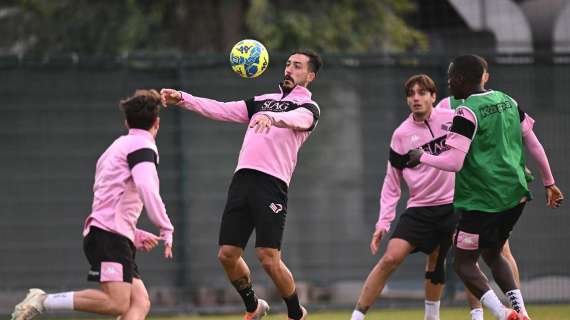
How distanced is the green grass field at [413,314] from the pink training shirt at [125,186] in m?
4.19

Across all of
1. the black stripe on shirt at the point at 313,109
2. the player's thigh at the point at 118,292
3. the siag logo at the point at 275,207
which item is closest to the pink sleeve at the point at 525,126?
the black stripe on shirt at the point at 313,109

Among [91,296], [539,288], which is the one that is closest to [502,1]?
[539,288]

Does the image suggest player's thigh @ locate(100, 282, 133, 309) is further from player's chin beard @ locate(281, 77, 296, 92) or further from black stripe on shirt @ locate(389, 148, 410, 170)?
black stripe on shirt @ locate(389, 148, 410, 170)

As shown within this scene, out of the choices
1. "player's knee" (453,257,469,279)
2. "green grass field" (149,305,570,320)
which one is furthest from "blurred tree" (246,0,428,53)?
"player's knee" (453,257,469,279)

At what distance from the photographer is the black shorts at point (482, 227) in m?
8.74

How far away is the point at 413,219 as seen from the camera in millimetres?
9789

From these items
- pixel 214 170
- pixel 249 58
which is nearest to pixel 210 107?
pixel 249 58

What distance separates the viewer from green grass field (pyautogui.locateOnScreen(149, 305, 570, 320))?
469 inches

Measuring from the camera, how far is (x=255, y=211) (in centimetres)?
948

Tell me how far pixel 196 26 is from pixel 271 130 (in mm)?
7502

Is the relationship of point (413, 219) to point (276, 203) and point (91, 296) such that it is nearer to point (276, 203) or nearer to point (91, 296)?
point (276, 203)

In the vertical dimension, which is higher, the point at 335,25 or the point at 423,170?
the point at 335,25

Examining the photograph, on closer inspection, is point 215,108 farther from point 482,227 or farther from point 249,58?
point 482,227

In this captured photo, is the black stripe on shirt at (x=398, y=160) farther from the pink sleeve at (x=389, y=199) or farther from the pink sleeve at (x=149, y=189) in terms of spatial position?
the pink sleeve at (x=149, y=189)
